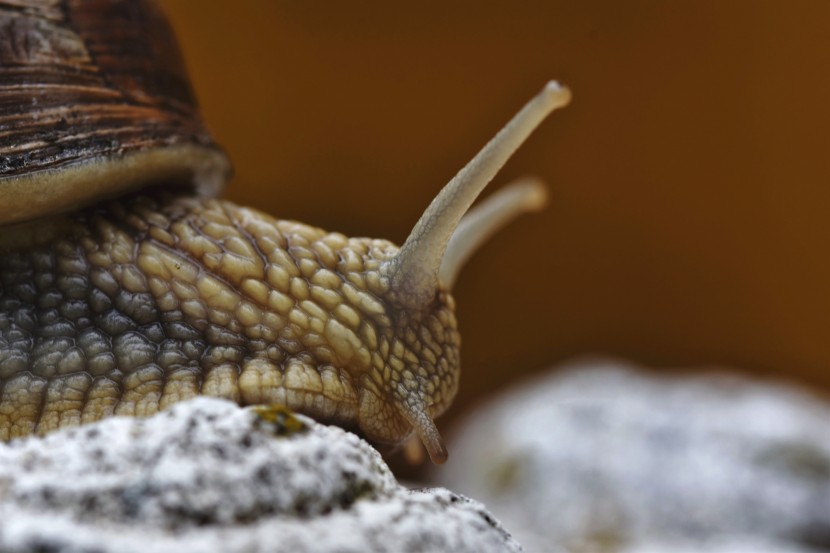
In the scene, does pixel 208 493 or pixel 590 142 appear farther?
pixel 590 142

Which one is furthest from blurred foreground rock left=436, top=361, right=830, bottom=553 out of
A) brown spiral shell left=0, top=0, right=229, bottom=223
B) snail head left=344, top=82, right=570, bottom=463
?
brown spiral shell left=0, top=0, right=229, bottom=223

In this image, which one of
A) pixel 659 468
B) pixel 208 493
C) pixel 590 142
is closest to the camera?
pixel 208 493

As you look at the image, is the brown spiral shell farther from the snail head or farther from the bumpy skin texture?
the snail head

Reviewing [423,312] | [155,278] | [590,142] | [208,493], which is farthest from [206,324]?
[590,142]

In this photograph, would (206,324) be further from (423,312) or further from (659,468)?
(659,468)

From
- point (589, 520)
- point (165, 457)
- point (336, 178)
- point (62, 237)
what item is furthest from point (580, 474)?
point (165, 457)

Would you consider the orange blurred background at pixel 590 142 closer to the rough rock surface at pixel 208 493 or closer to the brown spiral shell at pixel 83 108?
the brown spiral shell at pixel 83 108

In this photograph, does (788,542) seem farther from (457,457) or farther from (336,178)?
(336,178)
